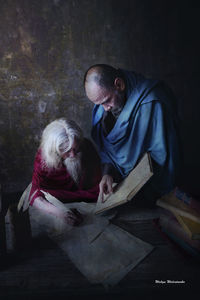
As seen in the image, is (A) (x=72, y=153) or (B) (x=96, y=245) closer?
(B) (x=96, y=245)

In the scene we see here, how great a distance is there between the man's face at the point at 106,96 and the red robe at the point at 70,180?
1.38 ft

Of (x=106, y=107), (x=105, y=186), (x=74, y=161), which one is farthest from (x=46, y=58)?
(x=105, y=186)

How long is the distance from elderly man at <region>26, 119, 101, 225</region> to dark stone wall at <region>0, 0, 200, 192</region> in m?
0.23

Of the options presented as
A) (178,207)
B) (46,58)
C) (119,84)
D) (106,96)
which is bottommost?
(178,207)

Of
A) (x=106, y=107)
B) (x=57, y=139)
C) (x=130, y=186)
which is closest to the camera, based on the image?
(x=130, y=186)

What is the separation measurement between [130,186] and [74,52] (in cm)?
126

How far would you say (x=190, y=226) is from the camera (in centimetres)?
164

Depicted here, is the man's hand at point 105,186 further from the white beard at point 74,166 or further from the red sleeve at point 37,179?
the red sleeve at point 37,179

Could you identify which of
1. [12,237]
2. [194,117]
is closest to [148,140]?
[194,117]

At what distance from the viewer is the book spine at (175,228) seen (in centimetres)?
163

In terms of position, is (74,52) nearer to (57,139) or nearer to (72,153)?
(57,139)

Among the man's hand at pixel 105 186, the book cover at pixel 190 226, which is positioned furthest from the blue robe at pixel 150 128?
the book cover at pixel 190 226

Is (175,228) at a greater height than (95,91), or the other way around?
(95,91)

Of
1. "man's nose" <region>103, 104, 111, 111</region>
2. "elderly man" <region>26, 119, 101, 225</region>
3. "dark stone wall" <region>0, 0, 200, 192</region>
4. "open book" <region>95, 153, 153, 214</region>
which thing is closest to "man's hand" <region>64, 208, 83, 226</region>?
"elderly man" <region>26, 119, 101, 225</region>
